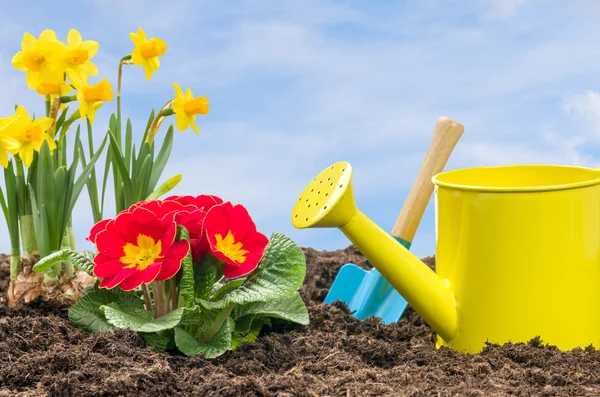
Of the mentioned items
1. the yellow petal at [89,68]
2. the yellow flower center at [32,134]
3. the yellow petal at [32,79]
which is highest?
the yellow petal at [89,68]

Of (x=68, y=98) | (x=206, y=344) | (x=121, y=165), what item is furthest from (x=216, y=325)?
(x=68, y=98)

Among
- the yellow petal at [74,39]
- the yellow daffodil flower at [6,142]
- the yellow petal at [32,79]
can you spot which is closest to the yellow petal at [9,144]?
the yellow daffodil flower at [6,142]

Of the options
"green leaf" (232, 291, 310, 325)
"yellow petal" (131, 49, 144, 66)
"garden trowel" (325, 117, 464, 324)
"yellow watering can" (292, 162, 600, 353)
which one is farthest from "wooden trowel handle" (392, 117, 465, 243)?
"yellow petal" (131, 49, 144, 66)

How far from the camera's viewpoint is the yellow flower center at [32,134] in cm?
156

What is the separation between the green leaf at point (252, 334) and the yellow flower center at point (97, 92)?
65cm

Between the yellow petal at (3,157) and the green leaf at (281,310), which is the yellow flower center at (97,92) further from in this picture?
the green leaf at (281,310)

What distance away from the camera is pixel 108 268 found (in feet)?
4.59

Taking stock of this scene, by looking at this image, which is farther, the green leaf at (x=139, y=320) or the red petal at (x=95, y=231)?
the red petal at (x=95, y=231)

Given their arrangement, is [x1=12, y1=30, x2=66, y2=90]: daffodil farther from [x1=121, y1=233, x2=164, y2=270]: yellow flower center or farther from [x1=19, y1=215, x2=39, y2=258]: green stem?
[x1=121, y1=233, x2=164, y2=270]: yellow flower center

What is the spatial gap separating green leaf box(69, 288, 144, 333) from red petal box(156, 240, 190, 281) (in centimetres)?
19

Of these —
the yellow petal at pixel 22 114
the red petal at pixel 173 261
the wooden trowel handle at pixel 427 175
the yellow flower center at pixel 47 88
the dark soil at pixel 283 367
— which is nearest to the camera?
the dark soil at pixel 283 367

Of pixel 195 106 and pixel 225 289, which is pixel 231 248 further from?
pixel 195 106

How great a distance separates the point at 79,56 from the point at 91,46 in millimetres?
50

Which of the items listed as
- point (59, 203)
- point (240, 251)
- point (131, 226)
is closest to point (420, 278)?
point (240, 251)
